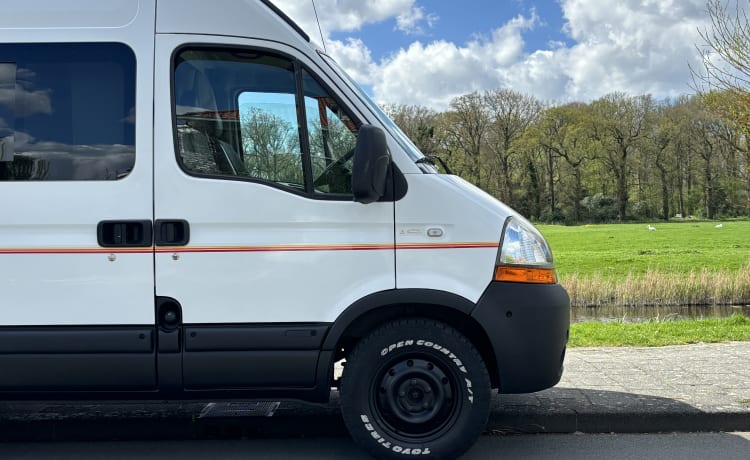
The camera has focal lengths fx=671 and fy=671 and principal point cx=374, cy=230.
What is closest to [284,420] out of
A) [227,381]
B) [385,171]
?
[227,381]

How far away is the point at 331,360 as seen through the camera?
398 cm

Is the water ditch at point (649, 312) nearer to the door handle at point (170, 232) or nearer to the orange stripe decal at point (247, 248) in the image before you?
the orange stripe decal at point (247, 248)

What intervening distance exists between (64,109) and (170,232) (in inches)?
40.0

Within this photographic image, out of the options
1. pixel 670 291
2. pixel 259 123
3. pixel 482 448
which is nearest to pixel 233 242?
pixel 259 123

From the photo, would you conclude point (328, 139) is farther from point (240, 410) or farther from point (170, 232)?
point (240, 410)

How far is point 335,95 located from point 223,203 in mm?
933

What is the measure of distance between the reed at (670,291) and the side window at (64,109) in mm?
13573

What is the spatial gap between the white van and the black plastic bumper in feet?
0.04

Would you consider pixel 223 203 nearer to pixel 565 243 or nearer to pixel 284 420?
pixel 284 420

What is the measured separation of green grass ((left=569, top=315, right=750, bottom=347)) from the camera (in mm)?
7855

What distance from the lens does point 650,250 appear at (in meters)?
30.6

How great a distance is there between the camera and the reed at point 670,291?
15469 mm

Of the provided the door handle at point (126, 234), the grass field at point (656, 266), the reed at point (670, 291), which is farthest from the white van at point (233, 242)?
the grass field at point (656, 266)

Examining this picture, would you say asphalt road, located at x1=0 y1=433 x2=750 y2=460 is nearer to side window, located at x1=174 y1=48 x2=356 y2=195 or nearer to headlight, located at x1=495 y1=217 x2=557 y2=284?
headlight, located at x1=495 y1=217 x2=557 y2=284
